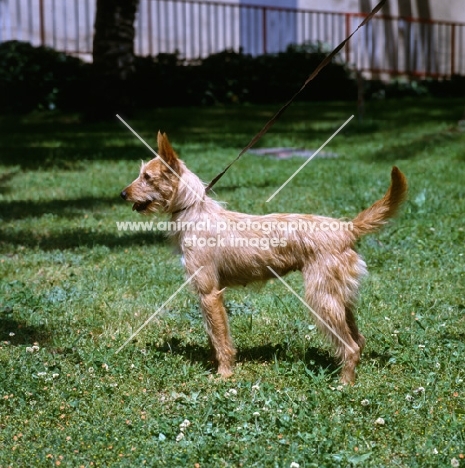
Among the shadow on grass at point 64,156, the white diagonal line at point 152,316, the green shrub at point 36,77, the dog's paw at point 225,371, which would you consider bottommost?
the dog's paw at point 225,371

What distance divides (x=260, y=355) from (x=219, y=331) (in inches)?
17.8

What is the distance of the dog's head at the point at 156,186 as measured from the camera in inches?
205

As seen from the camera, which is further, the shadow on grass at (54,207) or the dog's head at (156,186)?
the shadow on grass at (54,207)

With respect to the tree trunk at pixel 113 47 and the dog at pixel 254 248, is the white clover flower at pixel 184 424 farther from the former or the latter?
the tree trunk at pixel 113 47

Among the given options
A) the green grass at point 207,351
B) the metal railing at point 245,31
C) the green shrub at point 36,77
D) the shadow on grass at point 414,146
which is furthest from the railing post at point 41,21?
the green grass at point 207,351

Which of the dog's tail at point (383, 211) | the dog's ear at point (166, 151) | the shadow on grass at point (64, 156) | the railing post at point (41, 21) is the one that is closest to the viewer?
the dog's tail at point (383, 211)

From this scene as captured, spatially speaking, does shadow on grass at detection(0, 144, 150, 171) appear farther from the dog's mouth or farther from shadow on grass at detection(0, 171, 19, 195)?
the dog's mouth

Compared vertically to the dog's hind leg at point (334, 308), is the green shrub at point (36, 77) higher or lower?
higher

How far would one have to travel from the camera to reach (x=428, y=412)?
4.50 meters

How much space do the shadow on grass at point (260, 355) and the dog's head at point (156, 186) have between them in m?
0.96

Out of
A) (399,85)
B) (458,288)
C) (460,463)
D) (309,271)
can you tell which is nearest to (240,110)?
(399,85)

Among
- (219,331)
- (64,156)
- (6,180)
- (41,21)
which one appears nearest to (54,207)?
(6,180)

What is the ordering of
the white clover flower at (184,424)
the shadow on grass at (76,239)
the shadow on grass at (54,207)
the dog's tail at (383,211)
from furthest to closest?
1. the shadow on grass at (54,207)
2. the shadow on grass at (76,239)
3. the dog's tail at (383,211)
4. the white clover flower at (184,424)

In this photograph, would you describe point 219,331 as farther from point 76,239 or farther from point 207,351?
point 76,239
